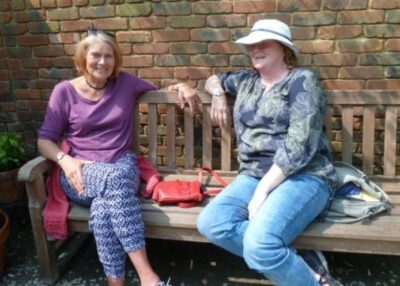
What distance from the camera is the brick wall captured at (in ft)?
10.8

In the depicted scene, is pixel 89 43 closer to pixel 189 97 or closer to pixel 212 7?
pixel 189 97

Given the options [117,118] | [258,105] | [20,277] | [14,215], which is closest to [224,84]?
[258,105]

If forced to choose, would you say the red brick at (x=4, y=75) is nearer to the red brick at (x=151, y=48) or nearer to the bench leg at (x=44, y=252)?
the red brick at (x=151, y=48)

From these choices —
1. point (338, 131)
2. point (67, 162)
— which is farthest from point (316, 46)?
point (67, 162)

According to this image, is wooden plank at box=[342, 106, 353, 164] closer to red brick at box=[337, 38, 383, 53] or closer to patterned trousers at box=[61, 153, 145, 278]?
red brick at box=[337, 38, 383, 53]

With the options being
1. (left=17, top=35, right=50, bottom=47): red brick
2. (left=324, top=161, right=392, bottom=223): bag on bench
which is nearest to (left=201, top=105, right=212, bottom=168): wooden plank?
(left=324, top=161, right=392, bottom=223): bag on bench

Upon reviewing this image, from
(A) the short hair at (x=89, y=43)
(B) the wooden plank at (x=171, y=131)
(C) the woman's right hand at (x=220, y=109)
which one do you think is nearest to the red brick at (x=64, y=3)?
(A) the short hair at (x=89, y=43)

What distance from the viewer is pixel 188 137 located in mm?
3311

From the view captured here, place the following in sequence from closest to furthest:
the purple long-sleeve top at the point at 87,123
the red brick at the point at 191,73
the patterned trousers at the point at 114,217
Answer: the patterned trousers at the point at 114,217, the purple long-sleeve top at the point at 87,123, the red brick at the point at 191,73

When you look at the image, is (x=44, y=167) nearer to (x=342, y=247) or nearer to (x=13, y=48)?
(x=13, y=48)

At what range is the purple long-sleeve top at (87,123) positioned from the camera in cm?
299

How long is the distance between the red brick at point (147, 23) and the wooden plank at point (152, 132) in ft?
2.23

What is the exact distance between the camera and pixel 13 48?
394cm

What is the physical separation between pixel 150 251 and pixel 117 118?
101 centimetres
